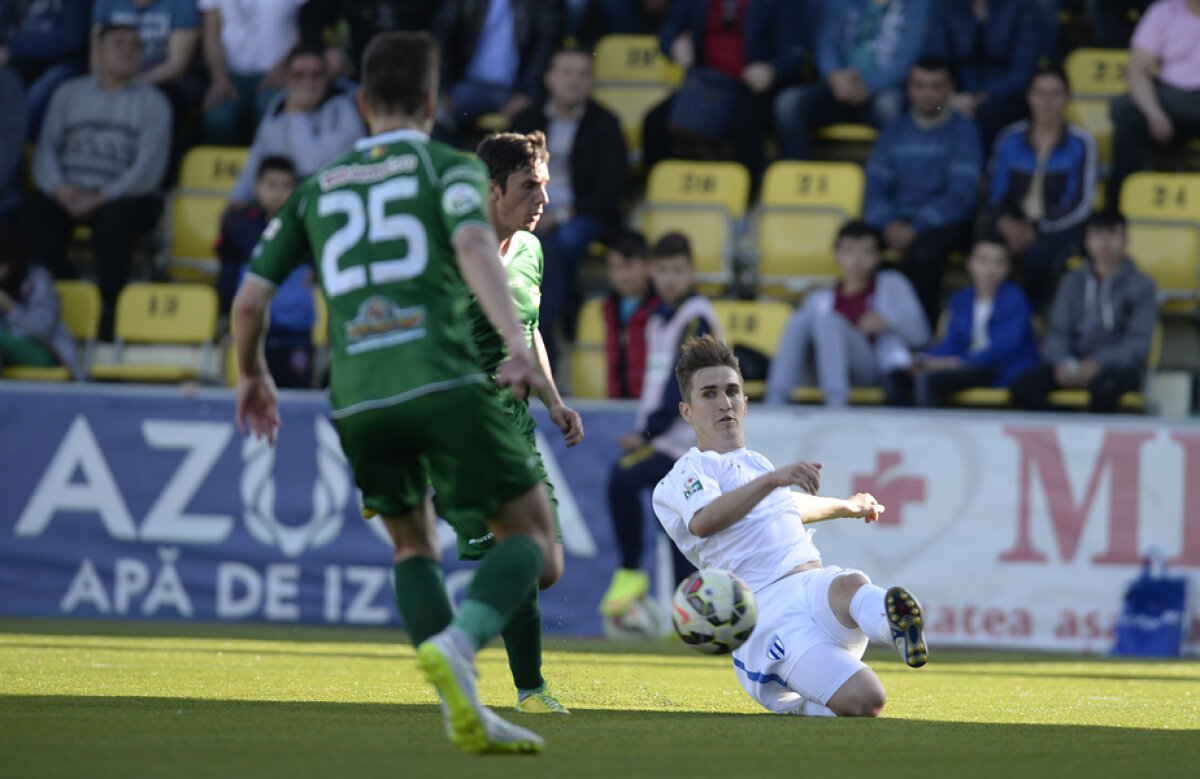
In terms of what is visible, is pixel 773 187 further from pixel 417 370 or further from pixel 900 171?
pixel 417 370

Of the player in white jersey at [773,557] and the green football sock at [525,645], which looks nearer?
the green football sock at [525,645]

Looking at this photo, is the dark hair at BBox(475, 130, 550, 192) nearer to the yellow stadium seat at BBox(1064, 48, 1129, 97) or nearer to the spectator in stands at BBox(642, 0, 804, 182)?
the spectator in stands at BBox(642, 0, 804, 182)

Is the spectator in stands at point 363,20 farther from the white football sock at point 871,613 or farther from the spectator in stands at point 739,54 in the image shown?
the white football sock at point 871,613

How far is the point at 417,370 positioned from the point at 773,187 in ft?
28.2

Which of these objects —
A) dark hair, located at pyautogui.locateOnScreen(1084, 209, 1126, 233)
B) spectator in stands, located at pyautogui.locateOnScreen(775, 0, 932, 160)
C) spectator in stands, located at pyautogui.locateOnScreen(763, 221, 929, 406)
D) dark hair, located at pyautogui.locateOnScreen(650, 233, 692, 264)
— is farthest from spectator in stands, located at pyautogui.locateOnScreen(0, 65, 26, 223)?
dark hair, located at pyautogui.locateOnScreen(1084, 209, 1126, 233)

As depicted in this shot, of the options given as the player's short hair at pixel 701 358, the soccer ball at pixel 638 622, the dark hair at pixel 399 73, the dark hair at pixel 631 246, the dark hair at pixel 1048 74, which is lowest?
the soccer ball at pixel 638 622

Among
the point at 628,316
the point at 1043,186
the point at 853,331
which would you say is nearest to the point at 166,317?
the point at 628,316

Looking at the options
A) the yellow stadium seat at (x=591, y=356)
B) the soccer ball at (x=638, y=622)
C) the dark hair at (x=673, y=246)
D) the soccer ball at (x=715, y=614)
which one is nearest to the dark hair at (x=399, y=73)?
the soccer ball at (x=715, y=614)

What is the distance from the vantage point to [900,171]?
1188 cm

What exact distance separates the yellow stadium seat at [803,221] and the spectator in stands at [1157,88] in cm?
208

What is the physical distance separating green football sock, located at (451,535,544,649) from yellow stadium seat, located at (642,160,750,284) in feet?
26.2

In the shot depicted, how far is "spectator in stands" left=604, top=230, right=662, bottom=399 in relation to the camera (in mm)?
10484

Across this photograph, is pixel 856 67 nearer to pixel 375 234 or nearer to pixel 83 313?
pixel 83 313

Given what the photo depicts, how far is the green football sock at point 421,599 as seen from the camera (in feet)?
14.6
